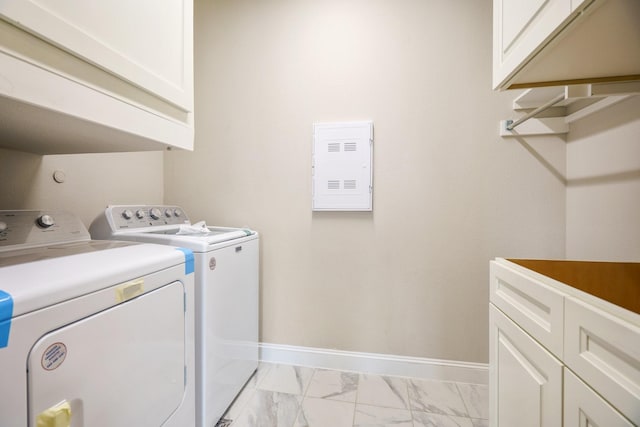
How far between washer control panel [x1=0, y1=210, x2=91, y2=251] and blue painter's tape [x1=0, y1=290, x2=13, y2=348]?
63 cm

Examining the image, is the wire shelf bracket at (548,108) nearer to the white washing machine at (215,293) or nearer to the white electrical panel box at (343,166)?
the white electrical panel box at (343,166)

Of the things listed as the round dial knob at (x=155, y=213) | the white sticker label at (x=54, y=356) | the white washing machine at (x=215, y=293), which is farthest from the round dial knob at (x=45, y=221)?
the white sticker label at (x=54, y=356)

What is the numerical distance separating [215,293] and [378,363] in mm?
1208

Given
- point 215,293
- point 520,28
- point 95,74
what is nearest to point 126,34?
point 95,74

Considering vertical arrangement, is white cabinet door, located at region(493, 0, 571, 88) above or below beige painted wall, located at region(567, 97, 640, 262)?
above

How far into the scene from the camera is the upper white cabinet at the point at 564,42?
2.33ft

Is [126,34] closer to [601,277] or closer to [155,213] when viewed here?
[155,213]

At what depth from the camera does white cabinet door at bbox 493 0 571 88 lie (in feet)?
2.51

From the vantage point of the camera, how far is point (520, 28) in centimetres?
92

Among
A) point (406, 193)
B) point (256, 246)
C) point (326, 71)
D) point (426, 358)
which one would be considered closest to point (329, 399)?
point (426, 358)

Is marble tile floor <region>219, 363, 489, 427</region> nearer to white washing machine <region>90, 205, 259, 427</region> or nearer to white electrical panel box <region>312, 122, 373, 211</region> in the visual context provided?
white washing machine <region>90, 205, 259, 427</region>

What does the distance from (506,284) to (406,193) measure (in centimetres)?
87

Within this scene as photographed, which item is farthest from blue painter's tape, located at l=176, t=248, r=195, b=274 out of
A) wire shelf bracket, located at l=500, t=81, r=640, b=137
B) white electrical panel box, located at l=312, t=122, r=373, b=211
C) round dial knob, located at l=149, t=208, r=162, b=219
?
wire shelf bracket, located at l=500, t=81, r=640, b=137

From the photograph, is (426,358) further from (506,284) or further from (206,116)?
(206,116)
